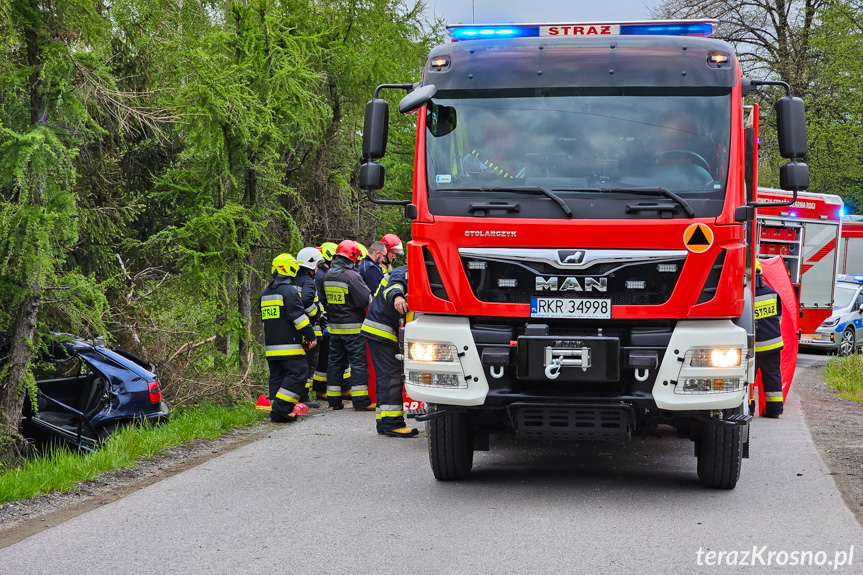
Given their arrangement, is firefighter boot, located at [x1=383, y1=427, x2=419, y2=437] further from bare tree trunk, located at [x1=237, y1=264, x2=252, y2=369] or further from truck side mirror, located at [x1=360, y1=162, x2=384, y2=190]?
bare tree trunk, located at [x1=237, y1=264, x2=252, y2=369]

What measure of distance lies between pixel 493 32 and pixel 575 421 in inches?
113

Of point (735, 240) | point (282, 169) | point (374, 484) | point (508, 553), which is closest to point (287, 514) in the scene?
point (374, 484)

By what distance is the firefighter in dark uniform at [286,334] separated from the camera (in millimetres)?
A: 10578

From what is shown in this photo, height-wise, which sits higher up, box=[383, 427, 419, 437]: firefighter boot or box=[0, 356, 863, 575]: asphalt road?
box=[0, 356, 863, 575]: asphalt road

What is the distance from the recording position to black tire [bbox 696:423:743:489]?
263 inches

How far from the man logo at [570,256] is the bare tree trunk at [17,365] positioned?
5.31m

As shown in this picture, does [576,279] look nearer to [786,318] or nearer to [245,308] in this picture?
[786,318]

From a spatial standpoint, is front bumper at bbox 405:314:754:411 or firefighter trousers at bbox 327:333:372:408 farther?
firefighter trousers at bbox 327:333:372:408

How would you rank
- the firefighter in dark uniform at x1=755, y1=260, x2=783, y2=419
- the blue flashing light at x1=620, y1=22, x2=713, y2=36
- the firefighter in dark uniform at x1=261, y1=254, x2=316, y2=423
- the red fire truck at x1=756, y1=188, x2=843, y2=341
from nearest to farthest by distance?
the blue flashing light at x1=620, y1=22, x2=713, y2=36
the firefighter in dark uniform at x1=755, y1=260, x2=783, y2=419
the firefighter in dark uniform at x1=261, y1=254, x2=316, y2=423
the red fire truck at x1=756, y1=188, x2=843, y2=341

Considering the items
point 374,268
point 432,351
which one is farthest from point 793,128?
point 374,268

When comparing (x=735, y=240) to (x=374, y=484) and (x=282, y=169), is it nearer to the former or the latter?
(x=374, y=484)

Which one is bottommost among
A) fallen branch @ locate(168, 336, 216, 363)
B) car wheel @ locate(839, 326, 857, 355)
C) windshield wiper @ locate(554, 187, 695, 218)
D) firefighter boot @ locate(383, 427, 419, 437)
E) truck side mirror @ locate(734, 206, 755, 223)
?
car wheel @ locate(839, 326, 857, 355)

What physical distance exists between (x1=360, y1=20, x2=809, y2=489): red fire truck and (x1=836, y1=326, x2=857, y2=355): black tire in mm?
17062

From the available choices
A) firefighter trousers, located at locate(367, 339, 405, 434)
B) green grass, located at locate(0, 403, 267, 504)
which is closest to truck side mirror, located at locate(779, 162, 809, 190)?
firefighter trousers, located at locate(367, 339, 405, 434)
